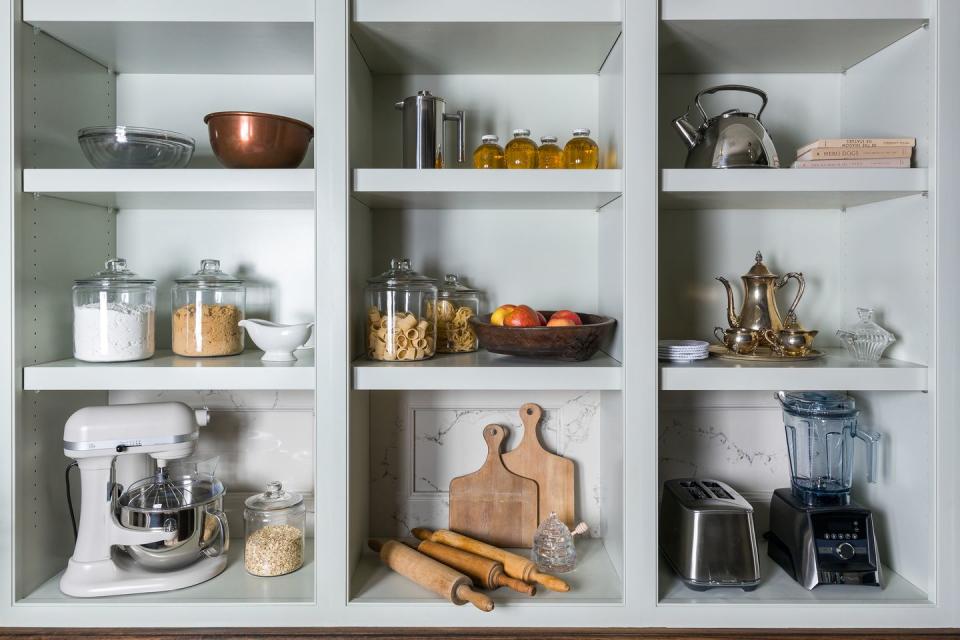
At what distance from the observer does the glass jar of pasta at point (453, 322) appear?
157 cm

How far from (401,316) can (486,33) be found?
66 cm

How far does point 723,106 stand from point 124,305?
159 centimetres

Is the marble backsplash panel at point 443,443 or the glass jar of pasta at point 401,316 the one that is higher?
the glass jar of pasta at point 401,316

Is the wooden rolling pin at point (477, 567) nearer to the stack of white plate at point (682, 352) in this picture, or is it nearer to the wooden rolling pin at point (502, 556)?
the wooden rolling pin at point (502, 556)

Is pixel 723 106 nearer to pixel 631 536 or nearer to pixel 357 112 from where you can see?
pixel 357 112

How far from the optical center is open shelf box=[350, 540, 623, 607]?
4.28ft

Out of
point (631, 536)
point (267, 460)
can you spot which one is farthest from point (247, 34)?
point (631, 536)

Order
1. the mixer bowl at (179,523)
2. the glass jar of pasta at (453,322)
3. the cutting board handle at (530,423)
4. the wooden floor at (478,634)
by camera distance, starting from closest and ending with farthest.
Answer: the wooden floor at (478,634)
the mixer bowl at (179,523)
the glass jar of pasta at (453,322)
the cutting board handle at (530,423)

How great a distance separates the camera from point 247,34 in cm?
138

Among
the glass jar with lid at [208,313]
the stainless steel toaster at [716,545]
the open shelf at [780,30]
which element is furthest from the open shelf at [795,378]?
the glass jar with lid at [208,313]

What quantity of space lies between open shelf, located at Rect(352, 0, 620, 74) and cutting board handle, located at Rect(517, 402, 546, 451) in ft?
2.94

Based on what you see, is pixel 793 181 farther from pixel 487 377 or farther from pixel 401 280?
pixel 401 280

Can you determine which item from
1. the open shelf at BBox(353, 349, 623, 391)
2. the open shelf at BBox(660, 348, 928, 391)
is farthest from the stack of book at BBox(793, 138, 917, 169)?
the open shelf at BBox(353, 349, 623, 391)

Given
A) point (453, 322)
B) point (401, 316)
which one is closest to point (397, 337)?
point (401, 316)
